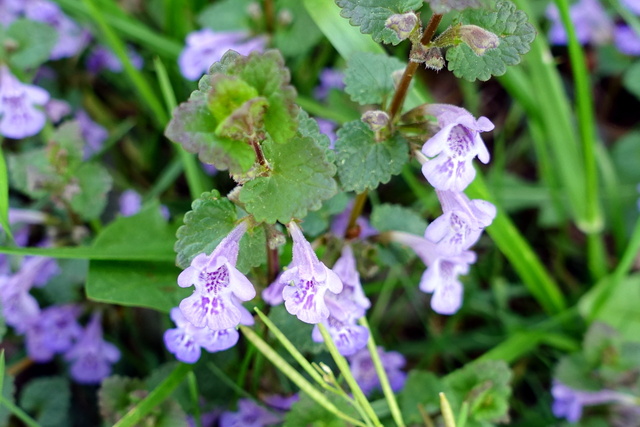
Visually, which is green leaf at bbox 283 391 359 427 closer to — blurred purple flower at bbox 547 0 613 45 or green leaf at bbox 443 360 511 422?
green leaf at bbox 443 360 511 422

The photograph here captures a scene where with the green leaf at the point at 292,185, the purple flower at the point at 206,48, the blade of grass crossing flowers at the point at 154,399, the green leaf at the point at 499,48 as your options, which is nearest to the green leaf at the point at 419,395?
the blade of grass crossing flowers at the point at 154,399

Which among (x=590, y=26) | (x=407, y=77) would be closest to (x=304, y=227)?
(x=407, y=77)

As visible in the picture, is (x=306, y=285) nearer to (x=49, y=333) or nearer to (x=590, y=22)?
(x=49, y=333)

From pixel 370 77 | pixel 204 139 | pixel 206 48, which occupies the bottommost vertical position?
pixel 206 48

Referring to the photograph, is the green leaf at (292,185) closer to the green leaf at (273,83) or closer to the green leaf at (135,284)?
the green leaf at (273,83)

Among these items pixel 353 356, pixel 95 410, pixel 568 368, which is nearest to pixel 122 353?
pixel 95 410
